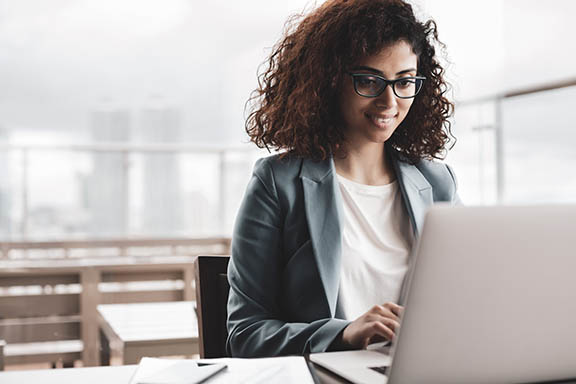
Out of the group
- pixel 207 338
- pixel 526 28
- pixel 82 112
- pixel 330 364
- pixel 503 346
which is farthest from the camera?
pixel 526 28

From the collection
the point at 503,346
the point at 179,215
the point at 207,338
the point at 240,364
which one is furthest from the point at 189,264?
the point at 503,346

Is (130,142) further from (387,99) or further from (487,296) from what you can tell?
(487,296)

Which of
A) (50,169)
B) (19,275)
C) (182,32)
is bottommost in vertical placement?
(19,275)

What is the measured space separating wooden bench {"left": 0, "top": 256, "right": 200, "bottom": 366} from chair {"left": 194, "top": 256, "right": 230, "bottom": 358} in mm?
1535

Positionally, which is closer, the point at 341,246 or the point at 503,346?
the point at 503,346

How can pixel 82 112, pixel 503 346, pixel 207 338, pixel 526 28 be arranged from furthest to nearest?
pixel 526 28 < pixel 82 112 < pixel 207 338 < pixel 503 346

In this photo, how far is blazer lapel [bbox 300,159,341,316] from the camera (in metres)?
1.18

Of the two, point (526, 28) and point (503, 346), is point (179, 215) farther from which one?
point (503, 346)

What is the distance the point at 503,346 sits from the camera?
692mm

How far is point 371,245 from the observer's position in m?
1.28

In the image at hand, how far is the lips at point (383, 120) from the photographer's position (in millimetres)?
1245

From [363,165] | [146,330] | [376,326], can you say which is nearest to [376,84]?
[363,165]

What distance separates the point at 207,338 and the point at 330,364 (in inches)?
21.7

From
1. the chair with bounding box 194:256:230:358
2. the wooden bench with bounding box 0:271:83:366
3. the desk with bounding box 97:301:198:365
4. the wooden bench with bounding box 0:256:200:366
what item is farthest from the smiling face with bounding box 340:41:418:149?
the wooden bench with bounding box 0:271:83:366
